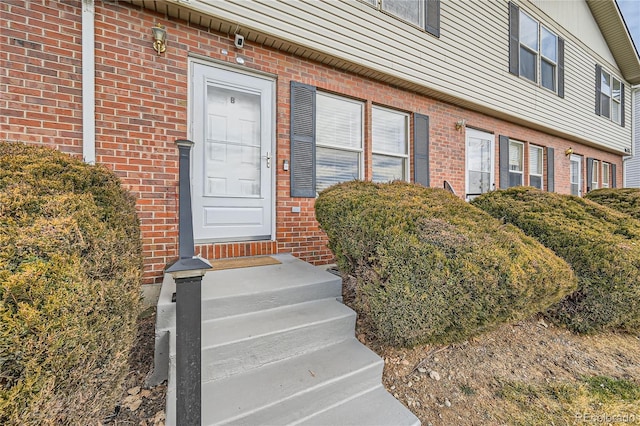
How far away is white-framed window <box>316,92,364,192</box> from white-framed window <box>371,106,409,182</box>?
11.9 inches

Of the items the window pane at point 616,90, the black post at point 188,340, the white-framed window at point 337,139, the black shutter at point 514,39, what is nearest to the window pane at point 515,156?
the black shutter at point 514,39

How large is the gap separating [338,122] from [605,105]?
9694 mm

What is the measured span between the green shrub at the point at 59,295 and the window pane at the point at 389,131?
376 centimetres

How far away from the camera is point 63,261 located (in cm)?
119

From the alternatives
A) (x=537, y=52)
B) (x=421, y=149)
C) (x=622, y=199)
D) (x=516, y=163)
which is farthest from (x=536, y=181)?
(x=421, y=149)

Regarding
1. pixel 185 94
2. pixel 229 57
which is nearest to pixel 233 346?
pixel 185 94

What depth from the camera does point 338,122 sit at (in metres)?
4.18

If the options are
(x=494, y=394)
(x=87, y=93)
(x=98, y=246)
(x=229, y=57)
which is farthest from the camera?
(x=229, y=57)

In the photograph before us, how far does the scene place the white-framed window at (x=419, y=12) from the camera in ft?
14.4

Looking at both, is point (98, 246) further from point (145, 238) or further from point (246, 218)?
point (246, 218)

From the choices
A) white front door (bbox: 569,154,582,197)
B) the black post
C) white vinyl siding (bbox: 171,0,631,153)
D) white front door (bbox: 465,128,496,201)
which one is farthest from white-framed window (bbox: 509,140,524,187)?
the black post

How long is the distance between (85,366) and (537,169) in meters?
8.93

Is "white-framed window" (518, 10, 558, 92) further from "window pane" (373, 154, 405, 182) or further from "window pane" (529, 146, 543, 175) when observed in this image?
"window pane" (373, 154, 405, 182)

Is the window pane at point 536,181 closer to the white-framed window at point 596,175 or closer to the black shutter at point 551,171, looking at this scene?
the black shutter at point 551,171
